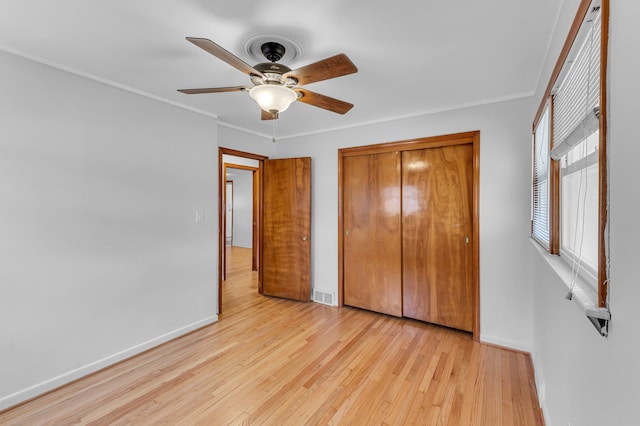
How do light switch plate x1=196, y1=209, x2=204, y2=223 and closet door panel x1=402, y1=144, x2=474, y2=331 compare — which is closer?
closet door panel x1=402, y1=144, x2=474, y2=331

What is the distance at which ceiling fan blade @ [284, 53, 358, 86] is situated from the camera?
1432 millimetres

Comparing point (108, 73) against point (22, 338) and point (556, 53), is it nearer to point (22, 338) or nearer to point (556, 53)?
point (22, 338)

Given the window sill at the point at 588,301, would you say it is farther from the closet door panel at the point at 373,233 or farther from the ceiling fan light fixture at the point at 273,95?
the closet door panel at the point at 373,233

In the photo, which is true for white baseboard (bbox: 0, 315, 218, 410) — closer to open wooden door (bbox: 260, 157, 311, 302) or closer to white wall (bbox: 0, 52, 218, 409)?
white wall (bbox: 0, 52, 218, 409)

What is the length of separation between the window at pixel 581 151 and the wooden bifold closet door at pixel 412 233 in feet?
3.46

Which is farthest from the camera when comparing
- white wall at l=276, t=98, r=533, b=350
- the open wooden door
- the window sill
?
the open wooden door

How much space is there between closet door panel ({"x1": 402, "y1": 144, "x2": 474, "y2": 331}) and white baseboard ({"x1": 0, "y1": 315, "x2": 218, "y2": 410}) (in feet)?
8.13

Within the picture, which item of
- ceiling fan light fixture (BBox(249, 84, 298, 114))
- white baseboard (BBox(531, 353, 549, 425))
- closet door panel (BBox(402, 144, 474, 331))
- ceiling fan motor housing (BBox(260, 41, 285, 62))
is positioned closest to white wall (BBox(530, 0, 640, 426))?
white baseboard (BBox(531, 353, 549, 425))

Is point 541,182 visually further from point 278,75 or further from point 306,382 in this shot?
point 306,382

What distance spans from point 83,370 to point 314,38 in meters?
2.94

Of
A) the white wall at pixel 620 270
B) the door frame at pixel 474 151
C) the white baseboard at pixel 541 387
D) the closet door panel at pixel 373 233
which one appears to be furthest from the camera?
the closet door panel at pixel 373 233

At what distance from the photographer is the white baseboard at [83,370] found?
191 centimetres

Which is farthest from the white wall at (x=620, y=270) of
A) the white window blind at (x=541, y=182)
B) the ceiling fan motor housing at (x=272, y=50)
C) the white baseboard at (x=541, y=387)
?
the ceiling fan motor housing at (x=272, y=50)

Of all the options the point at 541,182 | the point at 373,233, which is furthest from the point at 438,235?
the point at 541,182
